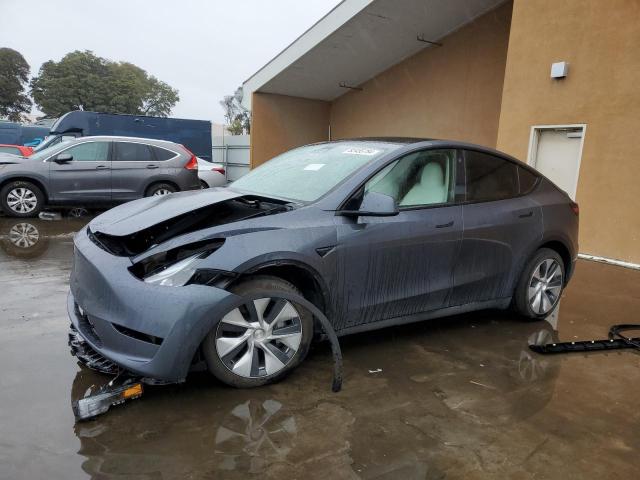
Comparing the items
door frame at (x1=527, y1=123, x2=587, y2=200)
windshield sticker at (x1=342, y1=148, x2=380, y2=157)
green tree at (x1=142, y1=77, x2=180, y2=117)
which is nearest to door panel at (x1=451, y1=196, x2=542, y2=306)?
windshield sticker at (x1=342, y1=148, x2=380, y2=157)

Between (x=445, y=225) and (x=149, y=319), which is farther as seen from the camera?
(x=445, y=225)

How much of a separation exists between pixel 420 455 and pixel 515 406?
2.75 feet

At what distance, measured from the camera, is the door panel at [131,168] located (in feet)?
30.6

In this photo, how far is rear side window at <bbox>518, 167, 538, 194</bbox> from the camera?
4.21 metres

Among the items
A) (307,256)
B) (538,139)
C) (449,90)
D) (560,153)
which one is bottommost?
(307,256)

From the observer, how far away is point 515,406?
2.85 m

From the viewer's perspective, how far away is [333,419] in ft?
8.56

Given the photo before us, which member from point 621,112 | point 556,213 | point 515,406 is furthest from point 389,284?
point 621,112

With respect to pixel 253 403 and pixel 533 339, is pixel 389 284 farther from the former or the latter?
pixel 533 339

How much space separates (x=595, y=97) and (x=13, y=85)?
6855 centimetres

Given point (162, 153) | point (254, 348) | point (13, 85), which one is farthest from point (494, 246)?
point (13, 85)

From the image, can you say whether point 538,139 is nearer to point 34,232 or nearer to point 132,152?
point 132,152

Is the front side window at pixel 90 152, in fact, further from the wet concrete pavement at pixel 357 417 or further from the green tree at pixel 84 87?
the green tree at pixel 84 87

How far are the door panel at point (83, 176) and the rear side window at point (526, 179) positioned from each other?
7.67 meters
